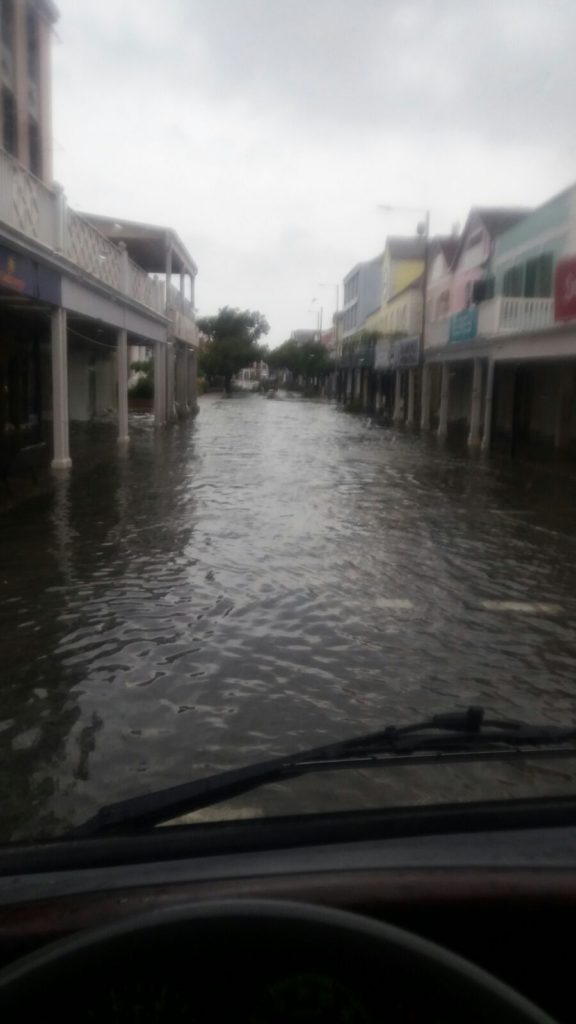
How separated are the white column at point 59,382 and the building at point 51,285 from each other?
0.7 inches

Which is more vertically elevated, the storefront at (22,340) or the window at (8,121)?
the window at (8,121)

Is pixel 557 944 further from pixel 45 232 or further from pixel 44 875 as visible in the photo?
pixel 45 232

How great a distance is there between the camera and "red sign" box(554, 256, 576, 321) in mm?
17312

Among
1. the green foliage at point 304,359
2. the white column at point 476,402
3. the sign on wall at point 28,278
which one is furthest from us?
the green foliage at point 304,359

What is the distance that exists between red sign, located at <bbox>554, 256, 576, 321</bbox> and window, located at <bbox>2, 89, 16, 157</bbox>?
1085 centimetres

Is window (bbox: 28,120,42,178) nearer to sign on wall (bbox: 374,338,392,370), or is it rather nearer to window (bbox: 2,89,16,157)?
window (bbox: 2,89,16,157)

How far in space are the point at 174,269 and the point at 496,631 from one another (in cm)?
2921

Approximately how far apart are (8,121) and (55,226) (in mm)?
7058

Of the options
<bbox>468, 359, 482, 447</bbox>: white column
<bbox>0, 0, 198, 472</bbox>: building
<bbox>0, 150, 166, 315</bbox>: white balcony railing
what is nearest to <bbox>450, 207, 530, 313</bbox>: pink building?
<bbox>468, 359, 482, 447</bbox>: white column

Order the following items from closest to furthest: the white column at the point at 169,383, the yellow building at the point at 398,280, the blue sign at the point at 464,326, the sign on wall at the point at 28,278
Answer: the sign on wall at the point at 28,278 < the blue sign at the point at 464,326 < the white column at the point at 169,383 < the yellow building at the point at 398,280

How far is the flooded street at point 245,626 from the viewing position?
4.87 meters

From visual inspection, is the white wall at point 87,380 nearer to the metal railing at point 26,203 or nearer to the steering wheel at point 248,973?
the metal railing at point 26,203

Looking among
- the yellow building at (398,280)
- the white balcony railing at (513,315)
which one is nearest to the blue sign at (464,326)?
the white balcony railing at (513,315)

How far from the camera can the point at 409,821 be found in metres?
1.94
